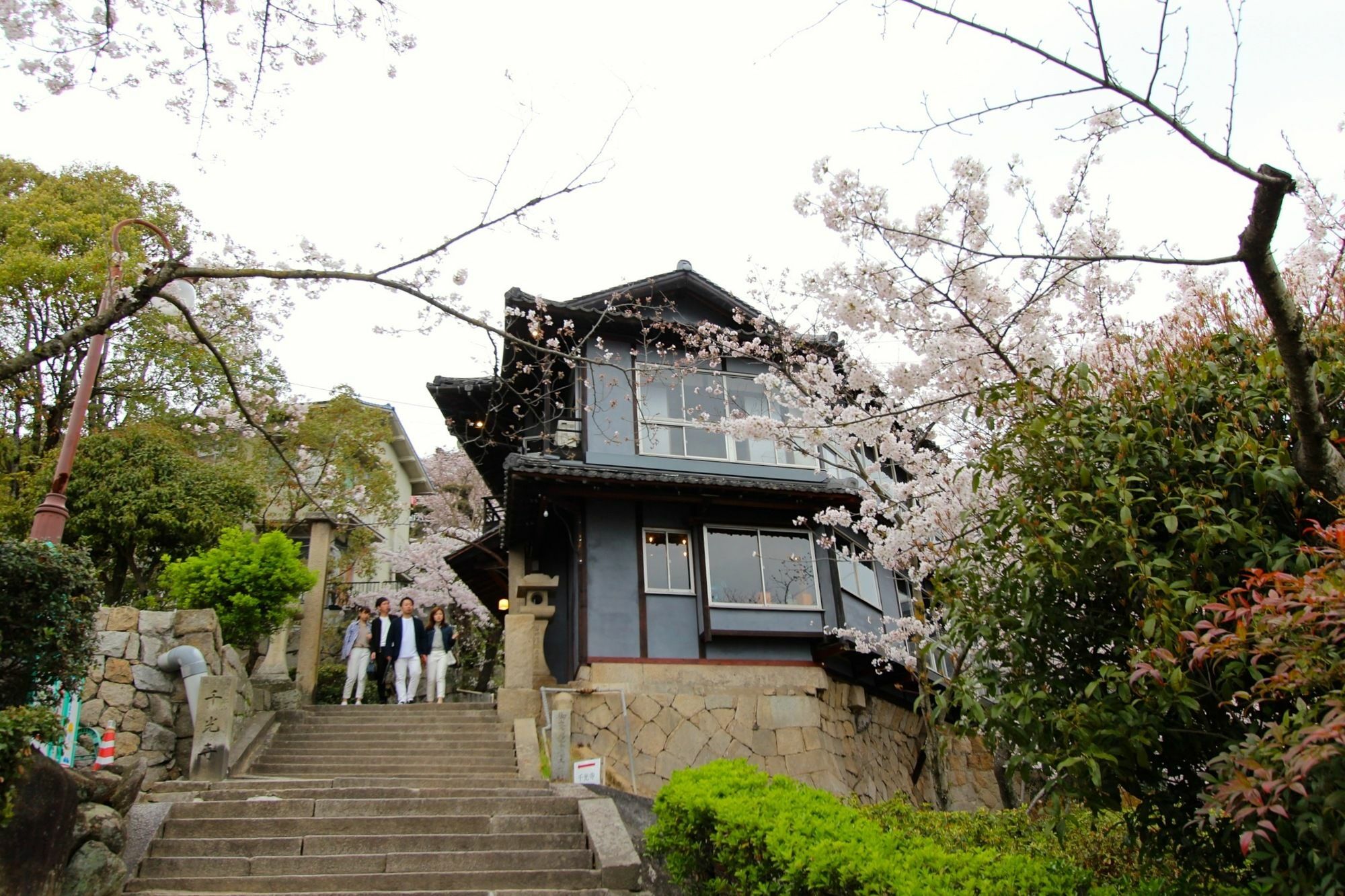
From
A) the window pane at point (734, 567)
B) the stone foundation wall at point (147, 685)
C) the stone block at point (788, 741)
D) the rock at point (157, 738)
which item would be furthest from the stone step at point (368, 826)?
the window pane at point (734, 567)

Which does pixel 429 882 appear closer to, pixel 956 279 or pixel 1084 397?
pixel 1084 397

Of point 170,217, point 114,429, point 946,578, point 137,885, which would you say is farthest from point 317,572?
point 946,578

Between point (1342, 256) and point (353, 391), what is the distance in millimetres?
20144

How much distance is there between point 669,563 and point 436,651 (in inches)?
173

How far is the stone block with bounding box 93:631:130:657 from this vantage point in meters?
9.39

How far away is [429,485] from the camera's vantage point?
29141 mm

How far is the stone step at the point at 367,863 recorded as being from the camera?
6.79 m

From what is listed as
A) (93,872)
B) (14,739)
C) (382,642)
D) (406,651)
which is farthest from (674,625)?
(14,739)

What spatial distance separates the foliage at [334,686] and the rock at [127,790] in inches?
361

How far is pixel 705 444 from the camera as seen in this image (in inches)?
581

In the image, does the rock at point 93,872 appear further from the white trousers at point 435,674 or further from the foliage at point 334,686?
the foliage at point 334,686

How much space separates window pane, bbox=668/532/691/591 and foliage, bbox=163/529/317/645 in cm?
554

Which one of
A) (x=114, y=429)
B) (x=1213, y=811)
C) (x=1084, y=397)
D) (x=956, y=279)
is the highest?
(x=114, y=429)

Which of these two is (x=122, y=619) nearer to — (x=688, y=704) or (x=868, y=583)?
(x=688, y=704)
